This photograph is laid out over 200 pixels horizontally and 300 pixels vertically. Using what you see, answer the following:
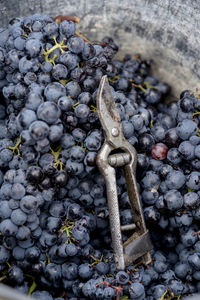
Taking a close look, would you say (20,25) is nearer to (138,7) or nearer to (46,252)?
(138,7)

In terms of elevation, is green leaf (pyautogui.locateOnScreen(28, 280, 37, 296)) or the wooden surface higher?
the wooden surface

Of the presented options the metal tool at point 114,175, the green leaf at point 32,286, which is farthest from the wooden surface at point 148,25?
the green leaf at point 32,286

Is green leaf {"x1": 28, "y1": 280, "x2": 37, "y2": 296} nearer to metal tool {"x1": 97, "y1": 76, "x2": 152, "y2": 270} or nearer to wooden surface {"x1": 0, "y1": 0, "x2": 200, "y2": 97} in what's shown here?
metal tool {"x1": 97, "y1": 76, "x2": 152, "y2": 270}

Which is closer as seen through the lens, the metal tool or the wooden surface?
the metal tool

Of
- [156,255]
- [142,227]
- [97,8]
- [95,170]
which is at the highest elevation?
[97,8]

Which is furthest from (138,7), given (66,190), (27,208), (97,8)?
(27,208)

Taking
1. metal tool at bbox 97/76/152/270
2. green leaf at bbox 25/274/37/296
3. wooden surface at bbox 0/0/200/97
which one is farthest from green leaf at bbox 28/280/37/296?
wooden surface at bbox 0/0/200/97

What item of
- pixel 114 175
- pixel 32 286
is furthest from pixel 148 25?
pixel 32 286

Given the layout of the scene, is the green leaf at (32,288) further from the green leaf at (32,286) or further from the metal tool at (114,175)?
the metal tool at (114,175)
